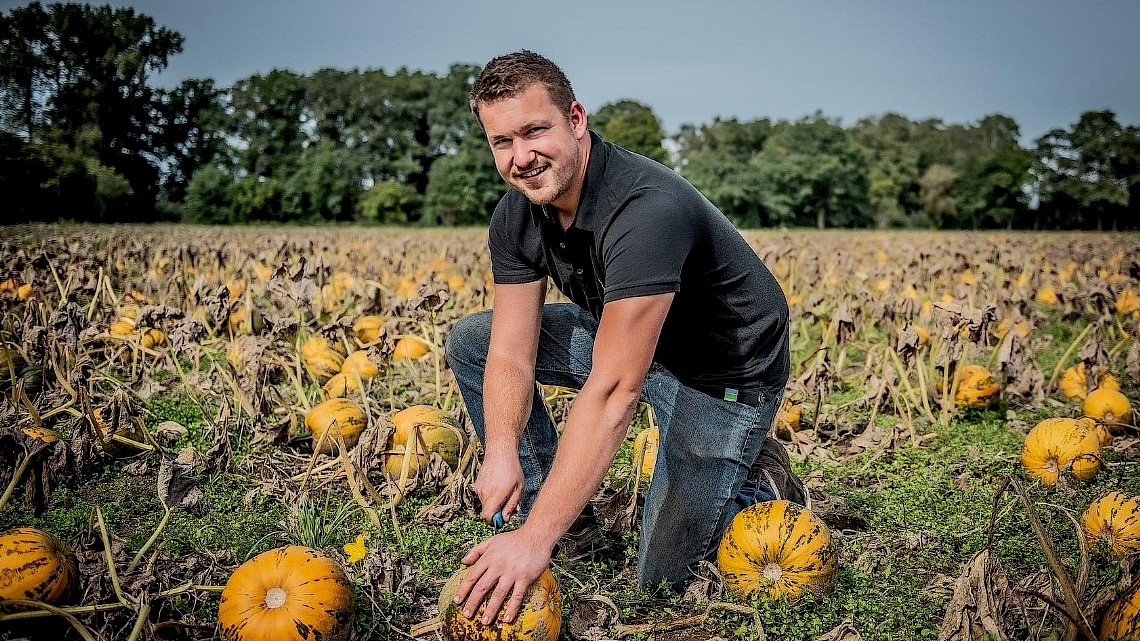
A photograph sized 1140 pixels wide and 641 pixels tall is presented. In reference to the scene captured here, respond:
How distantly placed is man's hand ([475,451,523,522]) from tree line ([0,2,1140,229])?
198ft

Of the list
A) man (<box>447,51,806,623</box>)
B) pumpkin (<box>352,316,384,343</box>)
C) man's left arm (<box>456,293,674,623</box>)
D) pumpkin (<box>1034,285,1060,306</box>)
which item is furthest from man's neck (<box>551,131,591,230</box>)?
pumpkin (<box>1034,285,1060,306</box>)

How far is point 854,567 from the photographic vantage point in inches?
121

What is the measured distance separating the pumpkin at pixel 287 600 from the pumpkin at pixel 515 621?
1.09 ft

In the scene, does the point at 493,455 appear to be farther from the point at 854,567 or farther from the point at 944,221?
the point at 944,221

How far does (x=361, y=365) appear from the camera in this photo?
5.32 meters

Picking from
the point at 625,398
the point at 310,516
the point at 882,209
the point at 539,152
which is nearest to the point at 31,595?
the point at 310,516

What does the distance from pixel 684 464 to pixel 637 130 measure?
85734mm

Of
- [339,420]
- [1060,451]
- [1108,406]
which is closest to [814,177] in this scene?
[1108,406]

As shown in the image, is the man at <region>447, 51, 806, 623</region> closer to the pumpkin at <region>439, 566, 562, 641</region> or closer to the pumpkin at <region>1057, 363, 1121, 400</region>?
the pumpkin at <region>439, 566, 562, 641</region>

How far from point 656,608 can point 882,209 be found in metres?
78.6

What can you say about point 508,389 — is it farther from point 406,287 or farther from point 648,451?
point 406,287

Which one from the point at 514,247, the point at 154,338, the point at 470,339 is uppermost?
the point at 514,247

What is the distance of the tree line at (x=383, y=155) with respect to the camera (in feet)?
207

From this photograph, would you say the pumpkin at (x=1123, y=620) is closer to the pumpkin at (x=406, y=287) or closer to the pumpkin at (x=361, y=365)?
the pumpkin at (x=361, y=365)
